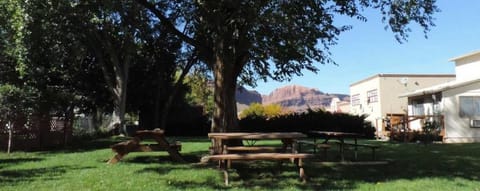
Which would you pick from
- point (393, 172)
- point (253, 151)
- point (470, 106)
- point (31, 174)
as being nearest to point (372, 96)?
point (470, 106)

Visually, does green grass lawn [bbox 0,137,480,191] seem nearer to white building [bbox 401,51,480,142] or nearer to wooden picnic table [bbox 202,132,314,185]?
wooden picnic table [bbox 202,132,314,185]

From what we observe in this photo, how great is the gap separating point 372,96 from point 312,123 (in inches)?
273

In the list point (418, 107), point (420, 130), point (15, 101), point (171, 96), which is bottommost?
point (420, 130)

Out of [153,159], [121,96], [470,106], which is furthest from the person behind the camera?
[121,96]

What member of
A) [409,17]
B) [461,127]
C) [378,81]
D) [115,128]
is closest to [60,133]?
[115,128]

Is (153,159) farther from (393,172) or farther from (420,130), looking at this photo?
(420,130)

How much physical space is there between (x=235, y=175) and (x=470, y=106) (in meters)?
19.9

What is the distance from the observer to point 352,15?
1329 centimetres

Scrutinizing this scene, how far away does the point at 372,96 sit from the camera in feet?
127

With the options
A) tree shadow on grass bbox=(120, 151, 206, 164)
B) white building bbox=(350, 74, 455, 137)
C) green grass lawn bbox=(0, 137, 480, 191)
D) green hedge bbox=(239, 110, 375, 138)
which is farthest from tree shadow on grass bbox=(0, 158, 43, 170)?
white building bbox=(350, 74, 455, 137)

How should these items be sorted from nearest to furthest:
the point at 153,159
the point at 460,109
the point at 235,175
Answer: the point at 235,175, the point at 153,159, the point at 460,109

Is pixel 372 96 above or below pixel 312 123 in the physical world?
above

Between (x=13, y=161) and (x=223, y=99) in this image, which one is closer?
(x=223, y=99)

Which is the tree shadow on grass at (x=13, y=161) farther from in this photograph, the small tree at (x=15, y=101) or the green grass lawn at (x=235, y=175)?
the small tree at (x=15, y=101)
